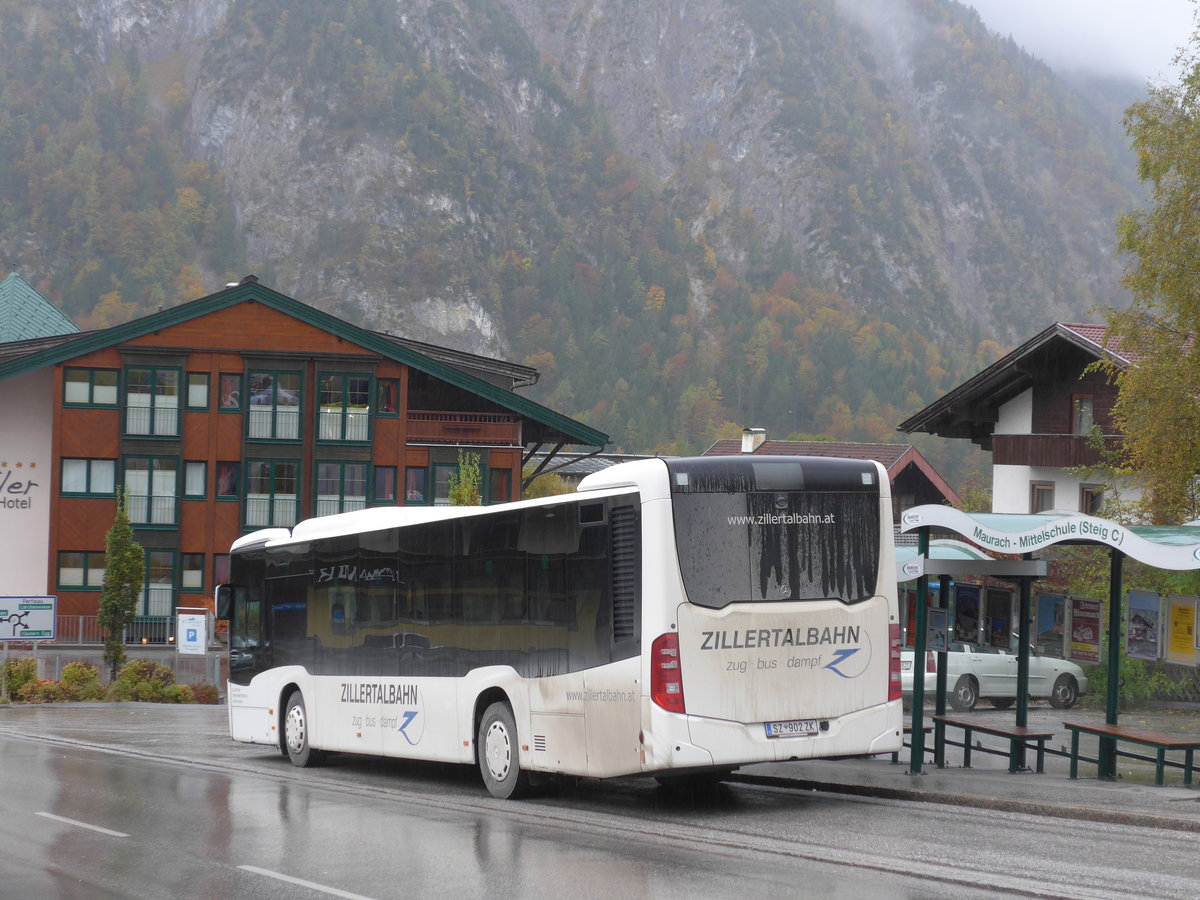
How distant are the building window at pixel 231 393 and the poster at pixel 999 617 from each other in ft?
135

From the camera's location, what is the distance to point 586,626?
44.4 feet

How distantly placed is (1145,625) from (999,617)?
5.43 ft

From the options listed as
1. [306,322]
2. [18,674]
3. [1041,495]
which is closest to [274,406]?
[306,322]

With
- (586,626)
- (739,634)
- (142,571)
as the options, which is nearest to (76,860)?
(586,626)

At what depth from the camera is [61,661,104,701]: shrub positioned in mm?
37344

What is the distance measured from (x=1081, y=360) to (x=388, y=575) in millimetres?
34759

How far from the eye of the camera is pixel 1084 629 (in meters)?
16.9

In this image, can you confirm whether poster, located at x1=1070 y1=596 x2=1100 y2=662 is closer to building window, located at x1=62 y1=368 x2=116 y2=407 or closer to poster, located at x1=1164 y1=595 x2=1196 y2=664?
poster, located at x1=1164 y1=595 x2=1196 y2=664

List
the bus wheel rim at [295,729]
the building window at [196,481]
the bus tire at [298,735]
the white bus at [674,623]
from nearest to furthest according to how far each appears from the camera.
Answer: the white bus at [674,623] → the bus tire at [298,735] → the bus wheel rim at [295,729] → the building window at [196,481]

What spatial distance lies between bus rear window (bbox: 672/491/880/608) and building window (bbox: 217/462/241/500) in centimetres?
4387

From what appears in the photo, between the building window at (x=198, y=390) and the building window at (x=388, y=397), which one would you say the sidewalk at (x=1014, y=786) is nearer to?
the building window at (x=388, y=397)

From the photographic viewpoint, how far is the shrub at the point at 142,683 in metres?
37.4

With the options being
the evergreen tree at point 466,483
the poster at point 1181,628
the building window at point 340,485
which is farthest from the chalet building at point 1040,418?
the poster at point 1181,628

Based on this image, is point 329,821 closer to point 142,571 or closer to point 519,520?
point 519,520
